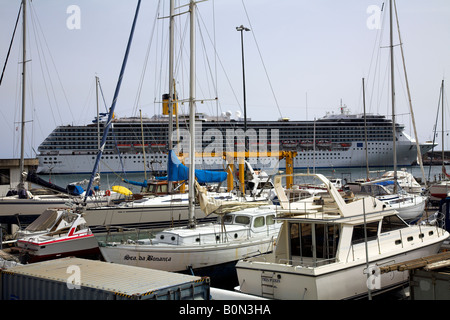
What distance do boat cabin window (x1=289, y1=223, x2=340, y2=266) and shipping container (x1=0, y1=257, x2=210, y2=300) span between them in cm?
288

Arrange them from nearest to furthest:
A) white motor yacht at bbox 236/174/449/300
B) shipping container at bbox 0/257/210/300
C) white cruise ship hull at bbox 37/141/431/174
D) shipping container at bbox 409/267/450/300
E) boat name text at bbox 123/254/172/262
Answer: shipping container at bbox 0/257/210/300, shipping container at bbox 409/267/450/300, white motor yacht at bbox 236/174/449/300, boat name text at bbox 123/254/172/262, white cruise ship hull at bbox 37/141/431/174

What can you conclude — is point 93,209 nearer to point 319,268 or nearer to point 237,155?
point 237,155

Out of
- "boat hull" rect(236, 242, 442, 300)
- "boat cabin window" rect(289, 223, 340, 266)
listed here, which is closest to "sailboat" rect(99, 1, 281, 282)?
"boat cabin window" rect(289, 223, 340, 266)

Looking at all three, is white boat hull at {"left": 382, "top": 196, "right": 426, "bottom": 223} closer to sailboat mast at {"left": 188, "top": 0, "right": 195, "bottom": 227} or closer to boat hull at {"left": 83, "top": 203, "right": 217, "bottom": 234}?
boat hull at {"left": 83, "top": 203, "right": 217, "bottom": 234}

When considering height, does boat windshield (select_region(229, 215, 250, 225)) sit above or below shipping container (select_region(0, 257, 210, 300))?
above

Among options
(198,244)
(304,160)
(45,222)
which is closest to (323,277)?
(198,244)

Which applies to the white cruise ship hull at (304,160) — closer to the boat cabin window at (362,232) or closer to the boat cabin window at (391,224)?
the boat cabin window at (391,224)

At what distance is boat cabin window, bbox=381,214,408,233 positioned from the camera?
1152cm

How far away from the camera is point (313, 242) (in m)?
10.6

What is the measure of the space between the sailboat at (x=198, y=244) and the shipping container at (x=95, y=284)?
2589mm

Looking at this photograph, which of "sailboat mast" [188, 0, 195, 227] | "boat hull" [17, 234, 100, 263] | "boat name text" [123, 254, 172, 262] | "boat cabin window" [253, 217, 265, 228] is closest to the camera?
"boat name text" [123, 254, 172, 262]

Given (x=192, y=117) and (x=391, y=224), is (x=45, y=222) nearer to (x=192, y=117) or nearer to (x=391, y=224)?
(x=192, y=117)

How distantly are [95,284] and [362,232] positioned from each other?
5.68 meters
